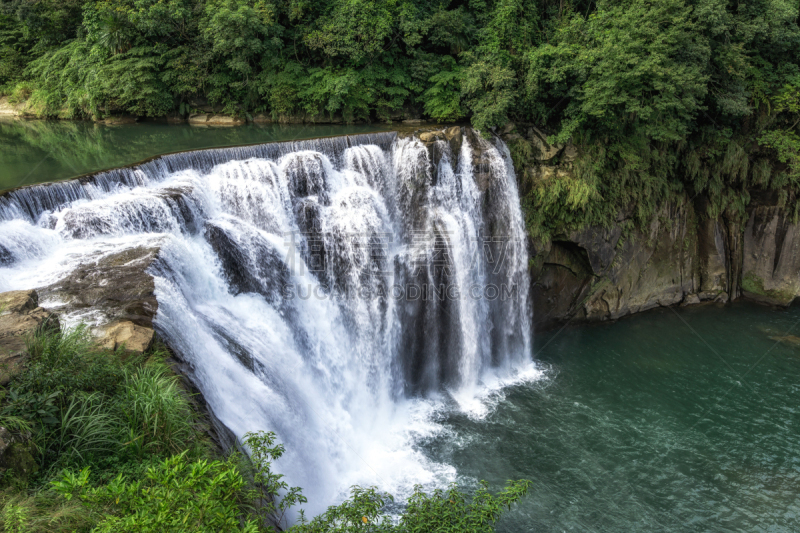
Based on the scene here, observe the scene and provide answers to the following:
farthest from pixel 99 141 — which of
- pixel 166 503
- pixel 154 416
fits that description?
pixel 166 503

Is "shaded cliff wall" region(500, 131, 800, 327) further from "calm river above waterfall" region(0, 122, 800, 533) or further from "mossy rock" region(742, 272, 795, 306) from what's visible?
"calm river above waterfall" region(0, 122, 800, 533)

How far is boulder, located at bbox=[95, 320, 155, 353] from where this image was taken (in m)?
6.30

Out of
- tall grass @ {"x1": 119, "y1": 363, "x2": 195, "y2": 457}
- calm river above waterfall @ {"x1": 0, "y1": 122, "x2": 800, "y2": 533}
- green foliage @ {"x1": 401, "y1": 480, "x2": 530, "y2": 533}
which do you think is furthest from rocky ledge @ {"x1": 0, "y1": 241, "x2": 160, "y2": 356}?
green foliage @ {"x1": 401, "y1": 480, "x2": 530, "y2": 533}

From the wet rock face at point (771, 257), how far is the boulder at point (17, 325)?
2024cm

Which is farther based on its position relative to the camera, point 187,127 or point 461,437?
point 187,127

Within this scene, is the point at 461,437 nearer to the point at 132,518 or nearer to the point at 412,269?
the point at 412,269

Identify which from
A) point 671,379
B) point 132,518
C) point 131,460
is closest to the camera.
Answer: point 132,518

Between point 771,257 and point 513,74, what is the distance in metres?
11.3

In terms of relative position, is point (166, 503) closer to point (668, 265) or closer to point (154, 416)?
point (154, 416)

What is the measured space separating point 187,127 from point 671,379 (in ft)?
61.7

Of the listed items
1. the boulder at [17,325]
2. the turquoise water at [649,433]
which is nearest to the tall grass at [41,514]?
the boulder at [17,325]

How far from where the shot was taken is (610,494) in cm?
1012

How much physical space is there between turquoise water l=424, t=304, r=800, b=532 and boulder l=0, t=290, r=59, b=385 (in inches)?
321

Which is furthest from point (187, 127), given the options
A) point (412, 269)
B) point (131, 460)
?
point (131, 460)
